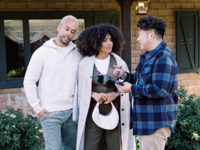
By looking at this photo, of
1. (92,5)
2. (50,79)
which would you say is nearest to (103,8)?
(92,5)

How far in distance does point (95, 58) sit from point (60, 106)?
26.3 inches

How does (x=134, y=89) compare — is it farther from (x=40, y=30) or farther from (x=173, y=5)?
(x=173, y=5)

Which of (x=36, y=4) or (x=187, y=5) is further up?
(x=187, y=5)

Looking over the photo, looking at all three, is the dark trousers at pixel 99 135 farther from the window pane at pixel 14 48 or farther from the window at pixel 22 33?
the window pane at pixel 14 48

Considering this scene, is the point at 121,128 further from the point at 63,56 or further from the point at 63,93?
the point at 63,56

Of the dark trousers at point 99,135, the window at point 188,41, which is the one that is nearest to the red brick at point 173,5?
the window at point 188,41

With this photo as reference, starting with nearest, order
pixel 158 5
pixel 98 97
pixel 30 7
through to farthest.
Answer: pixel 98 97, pixel 30 7, pixel 158 5

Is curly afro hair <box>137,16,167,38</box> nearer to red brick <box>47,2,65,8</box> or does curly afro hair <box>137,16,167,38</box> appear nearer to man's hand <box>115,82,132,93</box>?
man's hand <box>115,82,132,93</box>

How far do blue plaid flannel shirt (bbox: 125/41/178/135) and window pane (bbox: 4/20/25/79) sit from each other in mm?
4295

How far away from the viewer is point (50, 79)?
2.57m

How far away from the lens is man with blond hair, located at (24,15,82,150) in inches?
100

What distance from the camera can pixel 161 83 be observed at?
2027 millimetres

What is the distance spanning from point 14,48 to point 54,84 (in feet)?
11.9

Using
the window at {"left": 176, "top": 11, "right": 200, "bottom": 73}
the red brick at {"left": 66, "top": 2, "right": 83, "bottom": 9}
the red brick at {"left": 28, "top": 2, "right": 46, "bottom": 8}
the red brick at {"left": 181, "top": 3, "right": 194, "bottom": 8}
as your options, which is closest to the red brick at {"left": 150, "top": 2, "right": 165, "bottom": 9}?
the window at {"left": 176, "top": 11, "right": 200, "bottom": 73}
